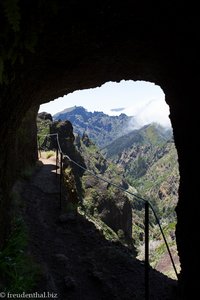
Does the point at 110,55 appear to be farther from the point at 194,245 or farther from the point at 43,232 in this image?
the point at 43,232

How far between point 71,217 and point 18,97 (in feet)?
22.9

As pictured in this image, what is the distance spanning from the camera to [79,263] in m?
10.4

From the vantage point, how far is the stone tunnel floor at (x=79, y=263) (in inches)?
358

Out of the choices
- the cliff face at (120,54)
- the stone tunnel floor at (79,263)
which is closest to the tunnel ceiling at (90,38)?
the cliff face at (120,54)

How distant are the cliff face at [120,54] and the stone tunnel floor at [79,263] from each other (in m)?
2.04

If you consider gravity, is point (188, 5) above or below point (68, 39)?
above

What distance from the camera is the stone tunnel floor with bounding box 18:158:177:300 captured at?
9.09 metres

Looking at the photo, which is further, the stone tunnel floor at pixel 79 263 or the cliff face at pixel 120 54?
the stone tunnel floor at pixel 79 263

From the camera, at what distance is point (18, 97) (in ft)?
23.2

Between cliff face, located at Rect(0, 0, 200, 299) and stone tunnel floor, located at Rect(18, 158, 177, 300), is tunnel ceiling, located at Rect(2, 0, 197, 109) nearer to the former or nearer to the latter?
cliff face, located at Rect(0, 0, 200, 299)

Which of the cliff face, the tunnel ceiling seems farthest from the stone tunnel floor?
the tunnel ceiling

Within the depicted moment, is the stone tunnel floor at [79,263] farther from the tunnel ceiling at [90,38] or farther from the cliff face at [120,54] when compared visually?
the tunnel ceiling at [90,38]

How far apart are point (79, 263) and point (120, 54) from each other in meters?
5.66

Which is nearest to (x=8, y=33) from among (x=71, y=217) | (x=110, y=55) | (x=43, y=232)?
(x=110, y=55)
